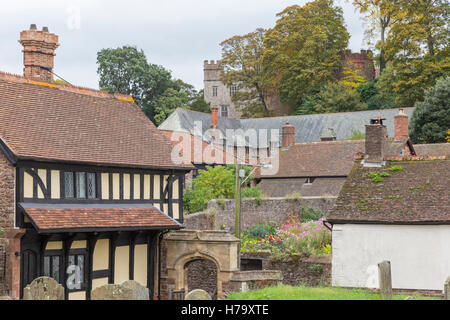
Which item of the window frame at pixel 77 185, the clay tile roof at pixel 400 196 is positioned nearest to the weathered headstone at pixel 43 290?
the window frame at pixel 77 185

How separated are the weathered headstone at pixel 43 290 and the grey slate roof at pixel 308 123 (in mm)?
43873

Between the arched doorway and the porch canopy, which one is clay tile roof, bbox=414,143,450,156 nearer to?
the arched doorway

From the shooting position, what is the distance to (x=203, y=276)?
28688mm

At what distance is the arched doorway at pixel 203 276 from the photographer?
28.4 meters

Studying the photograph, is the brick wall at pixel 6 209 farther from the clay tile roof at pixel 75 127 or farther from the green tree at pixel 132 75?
the green tree at pixel 132 75

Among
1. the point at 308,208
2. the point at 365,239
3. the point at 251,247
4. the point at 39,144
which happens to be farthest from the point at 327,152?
the point at 39,144

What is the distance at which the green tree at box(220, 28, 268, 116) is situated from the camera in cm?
7537

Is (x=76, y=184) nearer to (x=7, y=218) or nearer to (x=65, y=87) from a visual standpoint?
(x=7, y=218)

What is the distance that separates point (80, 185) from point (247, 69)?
55197 mm

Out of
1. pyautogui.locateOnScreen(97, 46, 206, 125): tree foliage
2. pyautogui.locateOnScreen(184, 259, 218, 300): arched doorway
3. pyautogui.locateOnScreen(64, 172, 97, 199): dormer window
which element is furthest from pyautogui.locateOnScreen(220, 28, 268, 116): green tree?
pyautogui.locateOnScreen(64, 172, 97, 199): dormer window

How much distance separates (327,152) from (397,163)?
2204 centimetres

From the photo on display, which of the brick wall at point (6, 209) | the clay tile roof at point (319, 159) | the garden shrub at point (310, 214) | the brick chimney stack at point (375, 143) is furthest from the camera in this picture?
the clay tile roof at point (319, 159)

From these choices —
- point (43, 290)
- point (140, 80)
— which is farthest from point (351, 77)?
point (43, 290)
